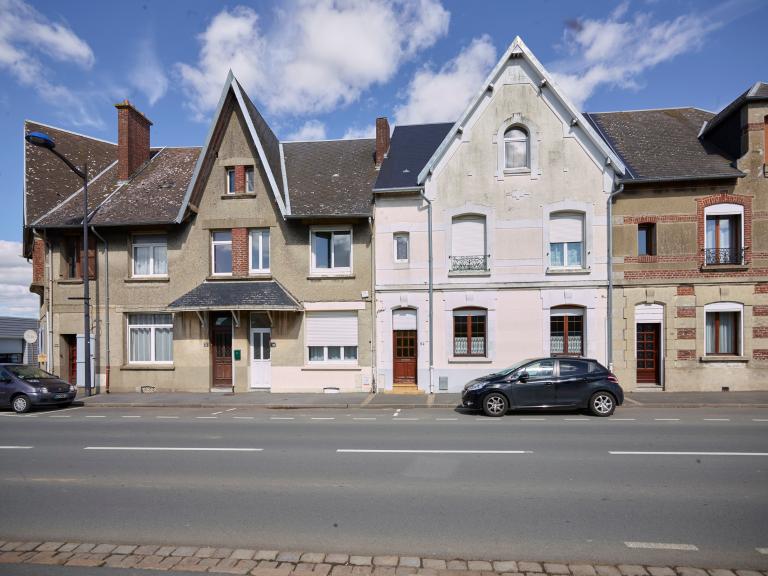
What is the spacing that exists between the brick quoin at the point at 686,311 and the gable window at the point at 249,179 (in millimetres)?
15846

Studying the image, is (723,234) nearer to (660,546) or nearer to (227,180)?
(660,546)

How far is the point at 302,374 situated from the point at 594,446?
10725 mm

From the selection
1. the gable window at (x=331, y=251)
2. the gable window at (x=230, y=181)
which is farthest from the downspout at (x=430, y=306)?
the gable window at (x=230, y=181)

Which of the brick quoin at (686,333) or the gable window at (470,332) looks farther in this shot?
the gable window at (470,332)

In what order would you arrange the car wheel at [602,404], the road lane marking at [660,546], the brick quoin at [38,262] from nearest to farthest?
the road lane marking at [660,546] → the car wheel at [602,404] → the brick quoin at [38,262]

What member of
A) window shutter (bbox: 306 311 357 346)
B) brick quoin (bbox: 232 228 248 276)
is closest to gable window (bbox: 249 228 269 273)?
brick quoin (bbox: 232 228 248 276)

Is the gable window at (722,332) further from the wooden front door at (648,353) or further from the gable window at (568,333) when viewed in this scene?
the gable window at (568,333)

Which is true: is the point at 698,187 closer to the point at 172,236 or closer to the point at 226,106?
the point at 226,106

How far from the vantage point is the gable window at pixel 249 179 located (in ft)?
57.2

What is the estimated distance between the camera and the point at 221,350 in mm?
17344

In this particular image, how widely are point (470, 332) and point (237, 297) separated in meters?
8.40

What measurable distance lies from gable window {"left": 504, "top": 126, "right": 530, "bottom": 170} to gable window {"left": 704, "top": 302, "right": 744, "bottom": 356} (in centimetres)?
818

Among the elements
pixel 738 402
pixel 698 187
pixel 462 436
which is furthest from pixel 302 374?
pixel 698 187

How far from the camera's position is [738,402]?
1316 cm
